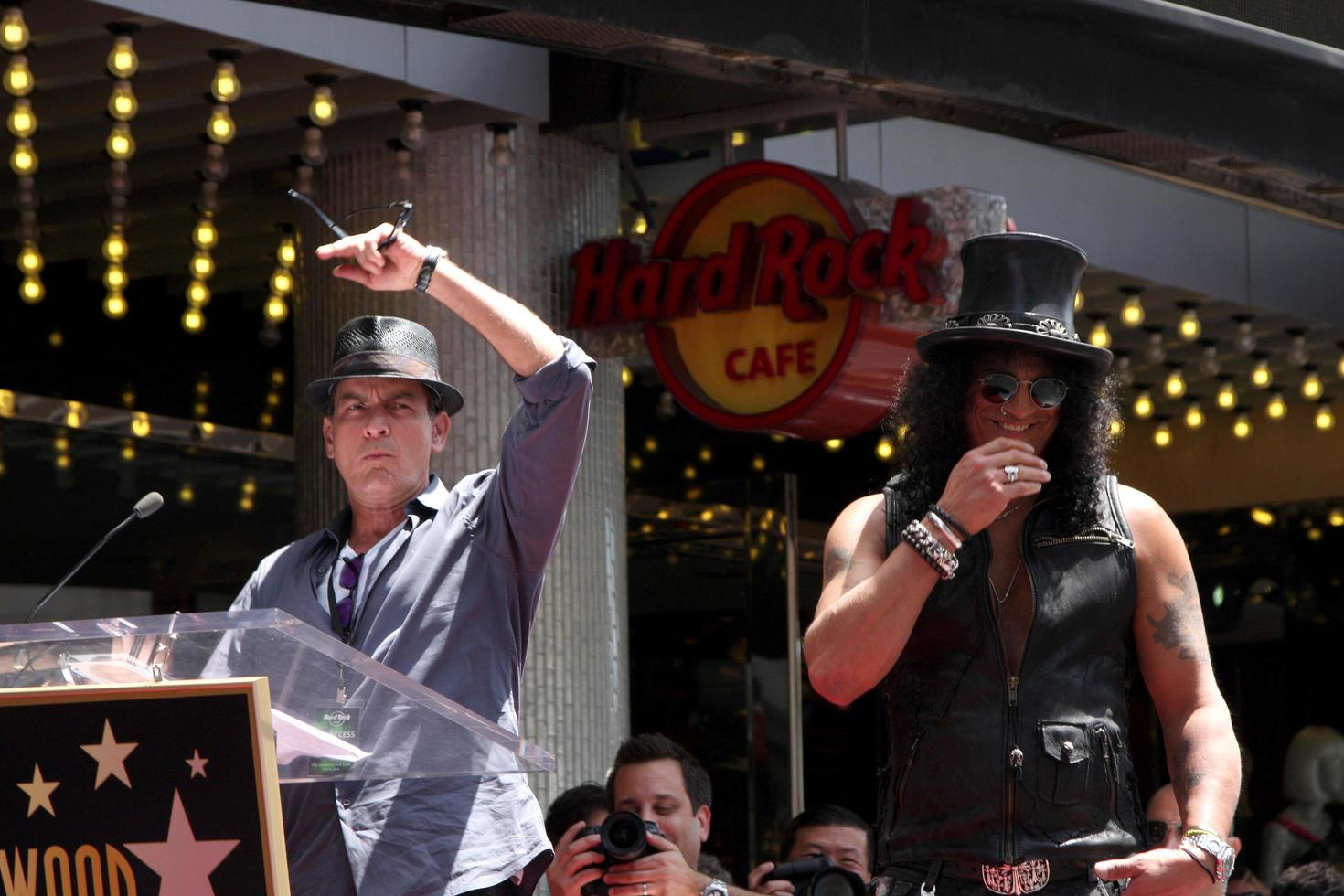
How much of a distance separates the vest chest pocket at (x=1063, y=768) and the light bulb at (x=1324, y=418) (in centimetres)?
903

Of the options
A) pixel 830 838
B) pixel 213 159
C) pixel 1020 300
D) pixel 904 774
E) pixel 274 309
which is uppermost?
pixel 213 159

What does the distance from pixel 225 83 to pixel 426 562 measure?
10.1ft

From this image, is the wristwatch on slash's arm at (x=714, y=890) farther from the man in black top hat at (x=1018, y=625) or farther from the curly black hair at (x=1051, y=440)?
the curly black hair at (x=1051, y=440)

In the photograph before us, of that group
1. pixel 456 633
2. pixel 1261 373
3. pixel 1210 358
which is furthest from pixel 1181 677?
pixel 1261 373

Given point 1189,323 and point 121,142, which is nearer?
point 121,142

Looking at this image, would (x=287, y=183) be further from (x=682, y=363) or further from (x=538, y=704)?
(x=538, y=704)

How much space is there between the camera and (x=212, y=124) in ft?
20.4

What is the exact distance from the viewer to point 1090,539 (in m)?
2.98

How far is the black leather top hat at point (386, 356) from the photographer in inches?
137

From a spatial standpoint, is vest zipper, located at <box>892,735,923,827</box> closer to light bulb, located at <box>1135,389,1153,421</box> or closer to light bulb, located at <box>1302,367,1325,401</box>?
light bulb, located at <box>1135,389,1153,421</box>

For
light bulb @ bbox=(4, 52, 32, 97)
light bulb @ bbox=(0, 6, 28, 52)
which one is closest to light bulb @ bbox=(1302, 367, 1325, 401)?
light bulb @ bbox=(4, 52, 32, 97)

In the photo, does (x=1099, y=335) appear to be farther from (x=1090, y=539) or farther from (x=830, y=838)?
(x=1090, y=539)

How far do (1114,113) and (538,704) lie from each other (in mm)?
2607

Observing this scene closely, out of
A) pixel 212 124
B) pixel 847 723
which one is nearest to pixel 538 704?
pixel 212 124
